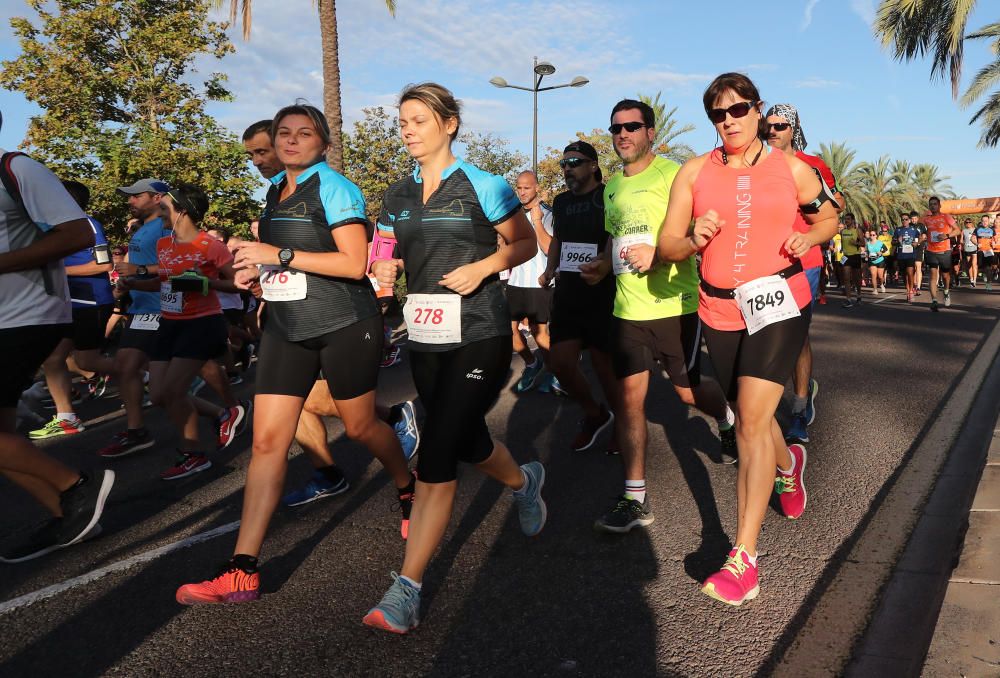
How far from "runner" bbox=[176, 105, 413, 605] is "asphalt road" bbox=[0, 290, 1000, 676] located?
1.57ft

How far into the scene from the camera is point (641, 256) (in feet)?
11.5

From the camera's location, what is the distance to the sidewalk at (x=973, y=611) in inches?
88.9

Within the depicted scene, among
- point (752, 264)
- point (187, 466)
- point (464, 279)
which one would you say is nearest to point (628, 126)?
point (752, 264)

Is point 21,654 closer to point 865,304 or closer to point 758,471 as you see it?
point 758,471

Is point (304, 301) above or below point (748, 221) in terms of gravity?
below

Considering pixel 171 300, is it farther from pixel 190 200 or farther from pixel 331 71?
pixel 331 71

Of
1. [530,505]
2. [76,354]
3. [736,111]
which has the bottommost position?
[530,505]

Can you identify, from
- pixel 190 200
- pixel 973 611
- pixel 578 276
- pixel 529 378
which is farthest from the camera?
pixel 529 378

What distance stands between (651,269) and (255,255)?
1.98 meters

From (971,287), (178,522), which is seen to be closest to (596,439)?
(178,522)

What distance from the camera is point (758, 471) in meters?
3.08

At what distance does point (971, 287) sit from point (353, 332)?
889 inches

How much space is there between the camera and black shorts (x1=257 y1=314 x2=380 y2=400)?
3.31m

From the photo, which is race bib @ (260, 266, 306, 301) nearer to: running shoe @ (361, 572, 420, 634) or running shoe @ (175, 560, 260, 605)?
running shoe @ (175, 560, 260, 605)
